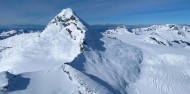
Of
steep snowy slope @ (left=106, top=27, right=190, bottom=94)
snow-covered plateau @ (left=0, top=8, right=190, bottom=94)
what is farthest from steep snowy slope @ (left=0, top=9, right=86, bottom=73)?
steep snowy slope @ (left=106, top=27, right=190, bottom=94)

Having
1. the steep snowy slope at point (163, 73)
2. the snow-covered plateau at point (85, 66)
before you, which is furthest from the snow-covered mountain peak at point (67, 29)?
the steep snowy slope at point (163, 73)

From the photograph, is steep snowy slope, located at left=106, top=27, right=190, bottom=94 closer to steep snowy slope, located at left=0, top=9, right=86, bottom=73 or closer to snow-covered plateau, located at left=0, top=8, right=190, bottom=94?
snow-covered plateau, located at left=0, top=8, right=190, bottom=94

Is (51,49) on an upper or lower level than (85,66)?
upper

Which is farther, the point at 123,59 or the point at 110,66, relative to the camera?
the point at 123,59

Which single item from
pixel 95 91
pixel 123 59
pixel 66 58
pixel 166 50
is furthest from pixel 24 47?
pixel 166 50

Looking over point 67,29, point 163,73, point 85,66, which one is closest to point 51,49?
point 67,29

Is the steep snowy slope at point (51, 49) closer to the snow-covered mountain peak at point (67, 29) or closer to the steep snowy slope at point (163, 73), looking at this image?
the snow-covered mountain peak at point (67, 29)

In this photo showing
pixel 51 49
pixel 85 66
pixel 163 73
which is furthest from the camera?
pixel 51 49

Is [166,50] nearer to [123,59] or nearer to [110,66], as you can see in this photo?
[123,59]

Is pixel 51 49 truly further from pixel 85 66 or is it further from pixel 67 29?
pixel 85 66
